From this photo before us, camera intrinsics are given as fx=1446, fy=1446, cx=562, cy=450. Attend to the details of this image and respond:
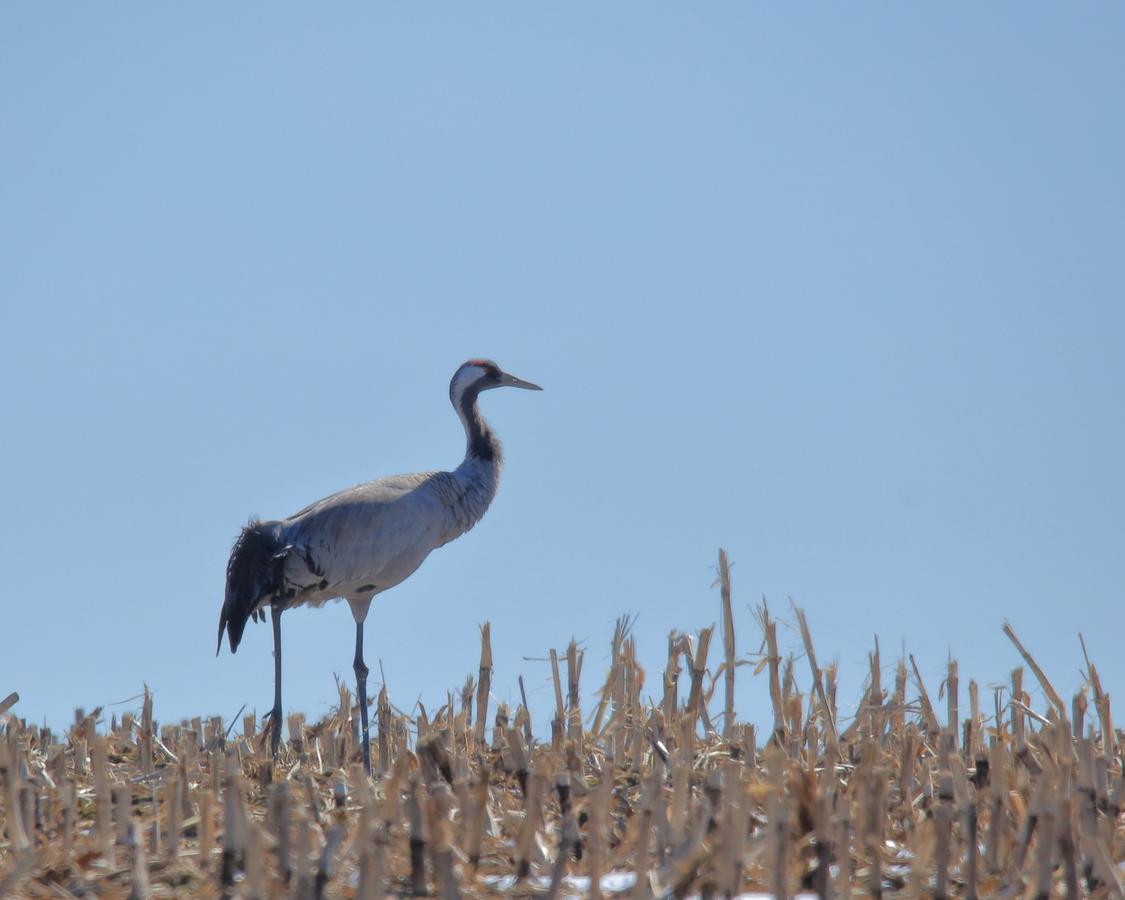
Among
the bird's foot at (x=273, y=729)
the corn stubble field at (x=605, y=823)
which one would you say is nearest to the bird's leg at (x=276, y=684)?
the bird's foot at (x=273, y=729)

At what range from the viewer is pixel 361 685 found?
872 cm

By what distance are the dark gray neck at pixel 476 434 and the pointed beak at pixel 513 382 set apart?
0.84ft

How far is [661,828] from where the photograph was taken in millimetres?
3807

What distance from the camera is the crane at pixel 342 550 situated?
923cm

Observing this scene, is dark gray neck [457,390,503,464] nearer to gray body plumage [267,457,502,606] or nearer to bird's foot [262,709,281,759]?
gray body plumage [267,457,502,606]

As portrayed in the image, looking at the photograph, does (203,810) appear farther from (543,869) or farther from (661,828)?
(661,828)

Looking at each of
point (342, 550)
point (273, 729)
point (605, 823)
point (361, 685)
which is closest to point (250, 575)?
point (342, 550)

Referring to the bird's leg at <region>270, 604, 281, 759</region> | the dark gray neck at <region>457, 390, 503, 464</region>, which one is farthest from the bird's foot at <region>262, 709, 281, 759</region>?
the dark gray neck at <region>457, 390, 503, 464</region>

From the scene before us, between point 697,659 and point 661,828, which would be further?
point 697,659

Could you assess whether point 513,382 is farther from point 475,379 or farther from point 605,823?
point 605,823

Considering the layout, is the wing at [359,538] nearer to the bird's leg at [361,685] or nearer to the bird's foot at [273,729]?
the bird's leg at [361,685]

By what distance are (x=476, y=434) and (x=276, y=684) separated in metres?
2.70

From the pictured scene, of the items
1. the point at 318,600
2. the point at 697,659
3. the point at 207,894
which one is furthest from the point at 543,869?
the point at 318,600

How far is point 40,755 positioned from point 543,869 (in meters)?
3.27
